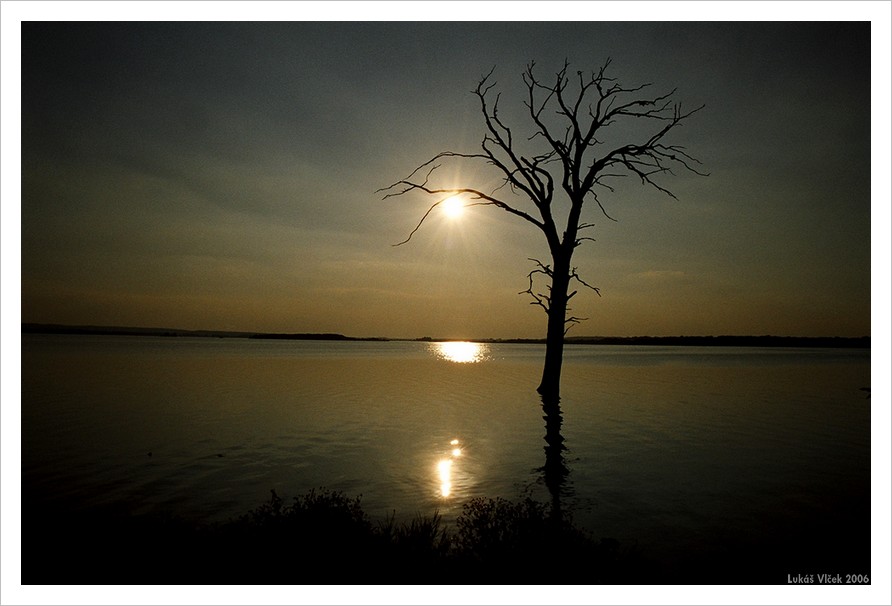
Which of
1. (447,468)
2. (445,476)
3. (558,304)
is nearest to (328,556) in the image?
(445,476)

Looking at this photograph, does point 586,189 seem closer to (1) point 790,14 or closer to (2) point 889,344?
(1) point 790,14

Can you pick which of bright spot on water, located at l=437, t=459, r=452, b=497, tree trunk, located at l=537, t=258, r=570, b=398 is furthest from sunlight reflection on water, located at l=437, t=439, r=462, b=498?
tree trunk, located at l=537, t=258, r=570, b=398

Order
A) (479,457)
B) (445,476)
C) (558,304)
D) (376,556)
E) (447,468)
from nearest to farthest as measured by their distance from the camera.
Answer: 1. (376,556)
2. (445,476)
3. (447,468)
4. (479,457)
5. (558,304)

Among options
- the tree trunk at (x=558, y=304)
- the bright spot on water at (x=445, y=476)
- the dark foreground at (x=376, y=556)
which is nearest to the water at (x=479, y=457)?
the bright spot on water at (x=445, y=476)

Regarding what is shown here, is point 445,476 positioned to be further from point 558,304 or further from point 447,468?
point 558,304

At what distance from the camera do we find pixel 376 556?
609 centimetres

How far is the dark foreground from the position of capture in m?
6.02

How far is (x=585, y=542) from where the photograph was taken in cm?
672

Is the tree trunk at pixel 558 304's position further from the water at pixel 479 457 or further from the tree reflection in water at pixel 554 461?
the water at pixel 479 457

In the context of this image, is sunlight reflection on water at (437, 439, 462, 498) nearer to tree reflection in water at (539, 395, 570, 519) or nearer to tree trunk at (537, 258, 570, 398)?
tree reflection in water at (539, 395, 570, 519)

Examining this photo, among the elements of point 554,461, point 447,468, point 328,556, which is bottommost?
point 447,468

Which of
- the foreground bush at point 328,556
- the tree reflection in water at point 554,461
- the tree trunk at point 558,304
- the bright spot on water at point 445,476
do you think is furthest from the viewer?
the tree trunk at point 558,304

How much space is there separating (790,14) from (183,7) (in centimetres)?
1046

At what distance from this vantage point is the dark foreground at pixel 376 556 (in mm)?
6016
